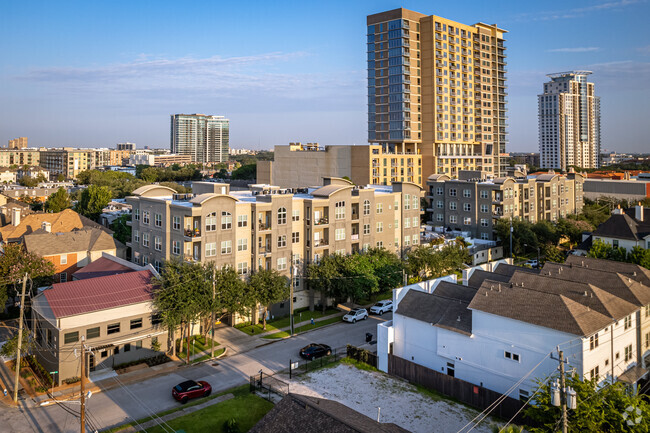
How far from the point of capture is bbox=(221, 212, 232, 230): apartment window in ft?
146

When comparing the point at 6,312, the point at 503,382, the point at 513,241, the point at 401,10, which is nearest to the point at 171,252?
the point at 6,312

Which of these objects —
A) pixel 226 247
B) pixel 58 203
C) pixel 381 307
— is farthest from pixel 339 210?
pixel 58 203

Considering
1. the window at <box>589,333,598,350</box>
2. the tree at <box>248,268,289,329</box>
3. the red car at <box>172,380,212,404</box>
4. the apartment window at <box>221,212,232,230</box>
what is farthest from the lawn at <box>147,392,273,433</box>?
the window at <box>589,333,598,350</box>

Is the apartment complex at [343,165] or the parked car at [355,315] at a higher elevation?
the apartment complex at [343,165]

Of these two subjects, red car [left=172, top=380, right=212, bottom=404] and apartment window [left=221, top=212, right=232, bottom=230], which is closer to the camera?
red car [left=172, top=380, right=212, bottom=404]

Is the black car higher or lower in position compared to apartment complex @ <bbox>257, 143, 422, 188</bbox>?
lower

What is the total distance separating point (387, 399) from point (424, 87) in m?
103

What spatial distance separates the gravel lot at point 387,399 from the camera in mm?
26812

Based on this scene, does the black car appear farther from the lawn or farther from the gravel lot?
the lawn

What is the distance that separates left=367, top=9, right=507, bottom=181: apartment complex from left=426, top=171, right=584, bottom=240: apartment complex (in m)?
29.4

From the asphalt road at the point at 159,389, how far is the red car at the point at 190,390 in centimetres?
47

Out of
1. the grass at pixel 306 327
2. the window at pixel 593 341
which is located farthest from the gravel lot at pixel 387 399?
the grass at pixel 306 327

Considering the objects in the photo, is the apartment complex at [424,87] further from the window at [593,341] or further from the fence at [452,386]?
the window at [593,341]

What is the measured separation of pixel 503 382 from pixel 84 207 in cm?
8165
